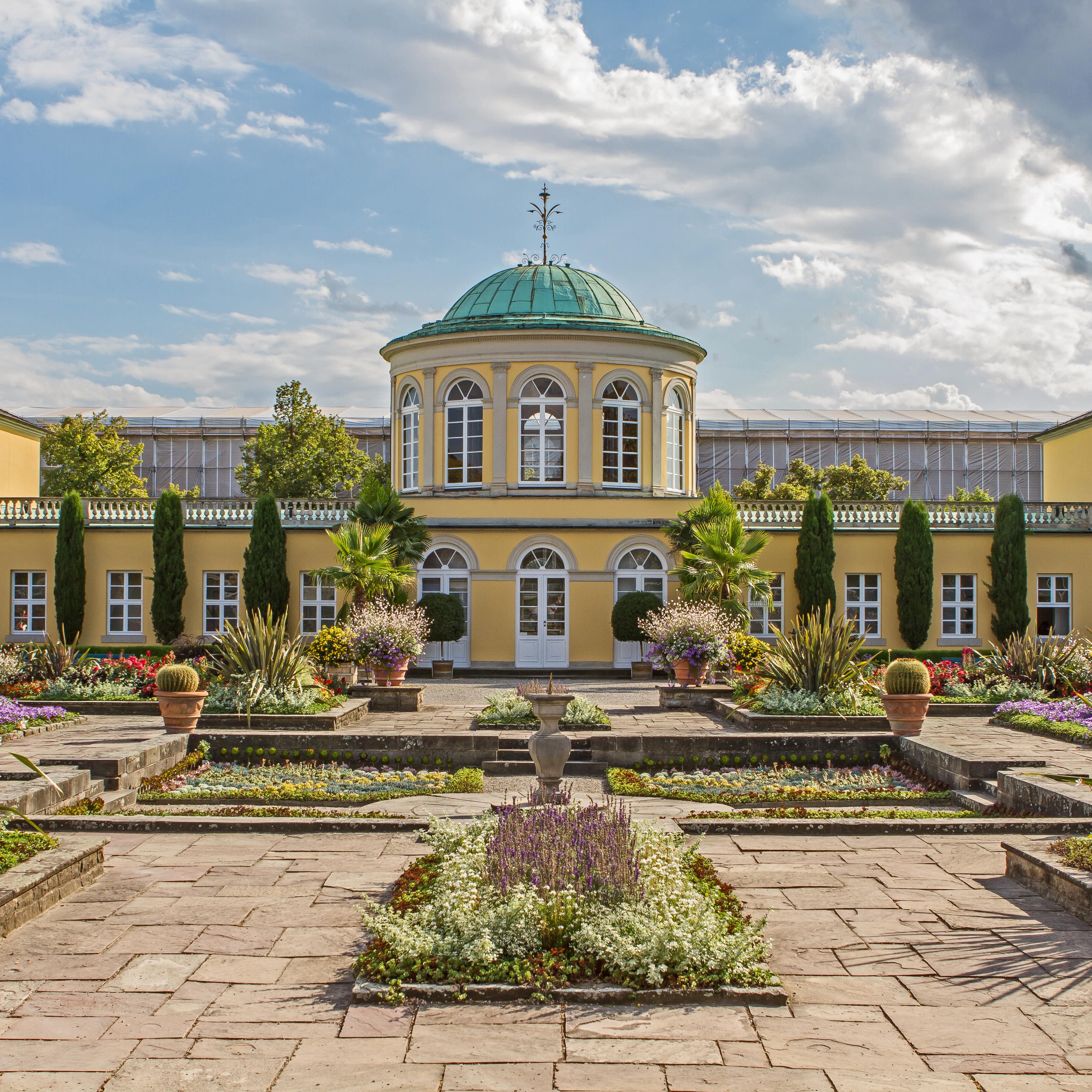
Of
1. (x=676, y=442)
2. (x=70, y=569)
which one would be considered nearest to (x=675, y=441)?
(x=676, y=442)

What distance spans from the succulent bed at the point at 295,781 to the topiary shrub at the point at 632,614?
12.4 metres

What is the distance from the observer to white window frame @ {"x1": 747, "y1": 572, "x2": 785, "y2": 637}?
88.9 ft

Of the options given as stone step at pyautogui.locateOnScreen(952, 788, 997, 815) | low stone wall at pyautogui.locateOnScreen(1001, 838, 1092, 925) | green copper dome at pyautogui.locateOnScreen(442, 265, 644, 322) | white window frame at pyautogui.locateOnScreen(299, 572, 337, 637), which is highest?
green copper dome at pyautogui.locateOnScreen(442, 265, 644, 322)

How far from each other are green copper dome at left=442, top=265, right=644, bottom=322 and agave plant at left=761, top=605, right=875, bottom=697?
15.1m

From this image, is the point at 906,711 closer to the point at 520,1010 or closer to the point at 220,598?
the point at 520,1010

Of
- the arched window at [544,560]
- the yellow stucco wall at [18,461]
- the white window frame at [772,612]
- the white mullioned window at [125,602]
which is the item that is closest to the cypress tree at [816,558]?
the white window frame at [772,612]

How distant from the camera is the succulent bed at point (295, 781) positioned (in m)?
11.1

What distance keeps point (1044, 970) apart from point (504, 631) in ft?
67.4

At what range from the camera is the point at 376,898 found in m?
7.22

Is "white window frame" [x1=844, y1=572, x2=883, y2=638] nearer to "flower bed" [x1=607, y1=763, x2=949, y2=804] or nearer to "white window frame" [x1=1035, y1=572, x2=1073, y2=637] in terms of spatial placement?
"white window frame" [x1=1035, y1=572, x2=1073, y2=637]

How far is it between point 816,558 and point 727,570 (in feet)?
19.2

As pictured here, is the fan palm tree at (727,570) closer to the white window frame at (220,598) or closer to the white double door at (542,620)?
the white double door at (542,620)

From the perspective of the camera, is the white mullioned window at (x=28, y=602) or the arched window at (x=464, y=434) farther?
the arched window at (x=464, y=434)

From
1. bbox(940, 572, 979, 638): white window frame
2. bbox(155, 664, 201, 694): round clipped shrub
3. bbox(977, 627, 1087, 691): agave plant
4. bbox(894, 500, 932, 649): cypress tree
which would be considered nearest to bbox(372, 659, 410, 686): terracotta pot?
bbox(155, 664, 201, 694): round clipped shrub
